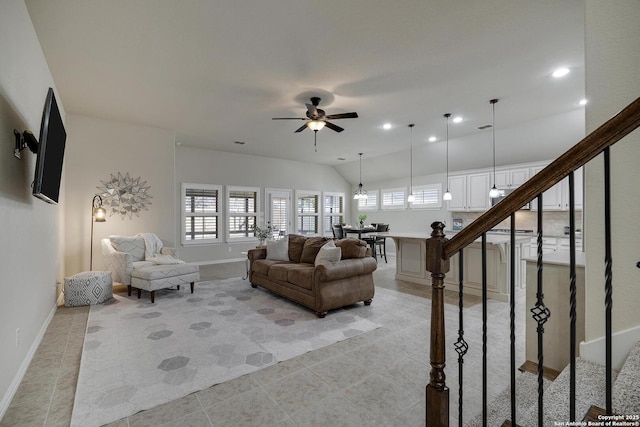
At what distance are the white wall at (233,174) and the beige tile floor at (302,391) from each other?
4.76 meters

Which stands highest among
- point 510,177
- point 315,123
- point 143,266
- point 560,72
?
point 560,72

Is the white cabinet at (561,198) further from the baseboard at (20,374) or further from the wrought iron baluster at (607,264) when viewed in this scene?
the baseboard at (20,374)

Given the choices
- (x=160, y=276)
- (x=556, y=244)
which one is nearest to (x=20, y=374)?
(x=160, y=276)

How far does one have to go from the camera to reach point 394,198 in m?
9.73

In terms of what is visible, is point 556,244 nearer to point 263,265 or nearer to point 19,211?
point 263,265

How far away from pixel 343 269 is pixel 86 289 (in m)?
3.60

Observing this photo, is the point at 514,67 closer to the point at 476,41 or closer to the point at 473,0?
the point at 476,41

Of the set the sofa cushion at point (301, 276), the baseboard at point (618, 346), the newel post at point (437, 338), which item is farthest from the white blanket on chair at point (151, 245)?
the baseboard at point (618, 346)

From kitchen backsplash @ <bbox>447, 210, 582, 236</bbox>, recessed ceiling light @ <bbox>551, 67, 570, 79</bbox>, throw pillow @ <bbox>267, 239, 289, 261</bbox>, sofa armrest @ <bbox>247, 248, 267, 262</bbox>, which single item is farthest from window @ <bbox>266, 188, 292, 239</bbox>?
recessed ceiling light @ <bbox>551, 67, 570, 79</bbox>

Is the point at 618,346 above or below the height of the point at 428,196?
below

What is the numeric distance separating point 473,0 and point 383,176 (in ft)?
24.3

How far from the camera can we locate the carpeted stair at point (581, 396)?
121cm

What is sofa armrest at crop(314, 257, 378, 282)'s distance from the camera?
3.68 m

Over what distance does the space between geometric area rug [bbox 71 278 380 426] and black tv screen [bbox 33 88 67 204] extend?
1.49 meters
